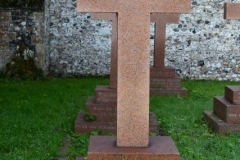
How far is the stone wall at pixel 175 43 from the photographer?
14.7 m

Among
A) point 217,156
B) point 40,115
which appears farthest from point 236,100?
point 40,115

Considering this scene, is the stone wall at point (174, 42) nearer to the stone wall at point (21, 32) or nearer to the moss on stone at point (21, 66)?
the stone wall at point (21, 32)

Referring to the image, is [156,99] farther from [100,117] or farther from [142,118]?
[142,118]

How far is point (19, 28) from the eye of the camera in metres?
13.8

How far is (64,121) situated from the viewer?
8.23m

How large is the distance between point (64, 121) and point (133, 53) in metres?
3.63

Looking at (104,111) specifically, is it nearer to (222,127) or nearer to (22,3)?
(222,127)

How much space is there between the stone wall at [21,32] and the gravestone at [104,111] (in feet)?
18.0

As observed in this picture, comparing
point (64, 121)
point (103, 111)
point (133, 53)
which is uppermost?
point (133, 53)

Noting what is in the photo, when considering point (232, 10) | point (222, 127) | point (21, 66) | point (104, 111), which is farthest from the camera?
point (21, 66)

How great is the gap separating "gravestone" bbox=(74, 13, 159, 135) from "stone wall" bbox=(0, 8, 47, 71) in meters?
5.49

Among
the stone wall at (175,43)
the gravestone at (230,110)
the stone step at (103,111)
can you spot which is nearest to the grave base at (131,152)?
the gravestone at (230,110)

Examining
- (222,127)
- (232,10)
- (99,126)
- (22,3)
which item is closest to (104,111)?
(99,126)

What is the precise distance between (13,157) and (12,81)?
7.18 metres
